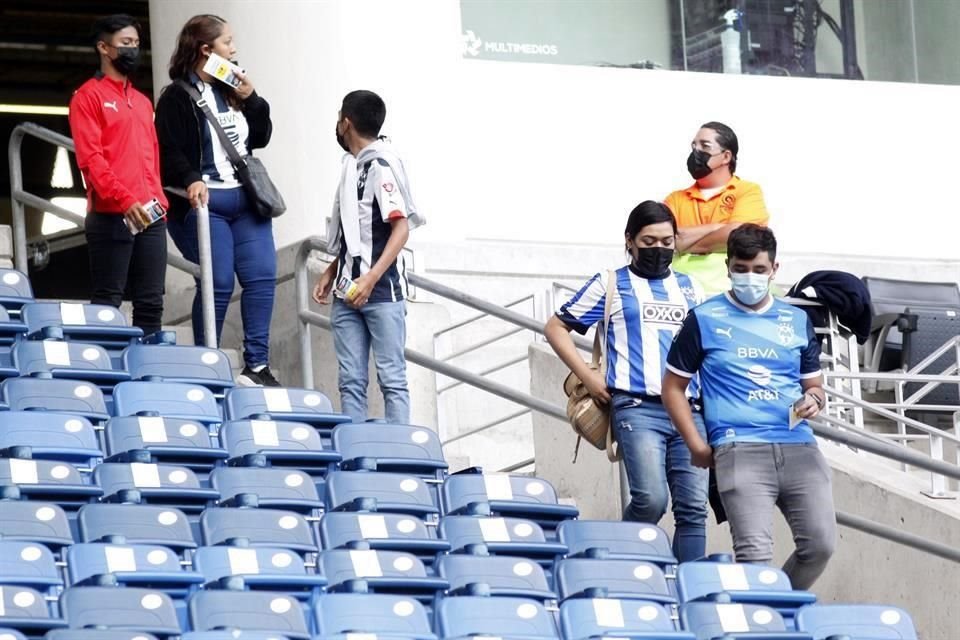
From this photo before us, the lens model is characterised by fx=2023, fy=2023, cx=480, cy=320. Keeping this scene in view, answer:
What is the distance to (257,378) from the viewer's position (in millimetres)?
8617

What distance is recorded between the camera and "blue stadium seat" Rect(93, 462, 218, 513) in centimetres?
657

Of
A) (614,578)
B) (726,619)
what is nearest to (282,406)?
(614,578)

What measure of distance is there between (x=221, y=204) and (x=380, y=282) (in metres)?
1.07

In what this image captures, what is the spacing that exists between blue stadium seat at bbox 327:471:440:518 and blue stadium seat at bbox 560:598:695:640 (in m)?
0.94

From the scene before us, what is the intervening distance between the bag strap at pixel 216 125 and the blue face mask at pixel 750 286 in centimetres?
264

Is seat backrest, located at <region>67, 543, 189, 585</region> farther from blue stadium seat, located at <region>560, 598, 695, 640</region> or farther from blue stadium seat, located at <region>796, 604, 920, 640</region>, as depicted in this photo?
blue stadium seat, located at <region>796, 604, 920, 640</region>

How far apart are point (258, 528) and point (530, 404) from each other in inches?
81.6

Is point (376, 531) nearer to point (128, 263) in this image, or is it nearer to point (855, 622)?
point (855, 622)

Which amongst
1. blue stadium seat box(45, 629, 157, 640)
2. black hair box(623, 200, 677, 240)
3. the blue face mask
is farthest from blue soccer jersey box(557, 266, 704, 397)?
blue stadium seat box(45, 629, 157, 640)

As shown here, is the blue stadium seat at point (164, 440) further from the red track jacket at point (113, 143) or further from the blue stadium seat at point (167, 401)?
the red track jacket at point (113, 143)

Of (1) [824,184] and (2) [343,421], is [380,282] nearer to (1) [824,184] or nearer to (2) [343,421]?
(2) [343,421]

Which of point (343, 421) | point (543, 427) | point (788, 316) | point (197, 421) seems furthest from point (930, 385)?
point (197, 421)

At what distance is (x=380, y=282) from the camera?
25.8 feet

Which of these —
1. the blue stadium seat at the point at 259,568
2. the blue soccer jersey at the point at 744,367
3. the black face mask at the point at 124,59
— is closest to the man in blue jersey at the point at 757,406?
the blue soccer jersey at the point at 744,367
